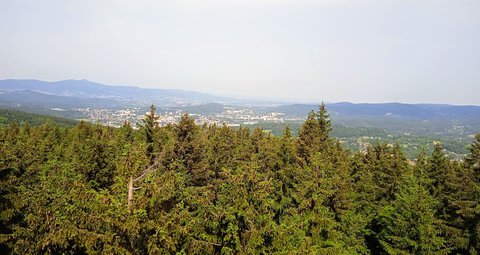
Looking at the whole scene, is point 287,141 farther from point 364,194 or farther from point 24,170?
point 24,170

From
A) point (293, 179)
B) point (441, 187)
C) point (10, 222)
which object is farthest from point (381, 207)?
point (10, 222)

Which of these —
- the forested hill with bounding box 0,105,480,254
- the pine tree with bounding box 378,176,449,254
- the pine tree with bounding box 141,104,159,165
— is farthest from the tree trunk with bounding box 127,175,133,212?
the pine tree with bounding box 141,104,159,165

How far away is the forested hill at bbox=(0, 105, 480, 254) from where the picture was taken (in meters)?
10.1

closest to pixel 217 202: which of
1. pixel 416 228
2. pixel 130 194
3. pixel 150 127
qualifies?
pixel 130 194

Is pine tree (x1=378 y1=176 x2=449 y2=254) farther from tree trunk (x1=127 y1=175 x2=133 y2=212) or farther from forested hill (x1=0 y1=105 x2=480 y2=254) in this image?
tree trunk (x1=127 y1=175 x2=133 y2=212)

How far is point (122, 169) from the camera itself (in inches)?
446

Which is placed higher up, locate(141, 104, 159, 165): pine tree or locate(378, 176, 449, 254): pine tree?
locate(141, 104, 159, 165): pine tree

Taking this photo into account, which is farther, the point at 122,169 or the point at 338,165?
the point at 338,165

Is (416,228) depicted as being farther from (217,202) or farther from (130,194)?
(130,194)

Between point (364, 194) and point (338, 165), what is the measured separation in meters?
3.14

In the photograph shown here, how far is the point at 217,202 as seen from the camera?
13.7 m

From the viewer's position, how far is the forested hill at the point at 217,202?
33.0 ft

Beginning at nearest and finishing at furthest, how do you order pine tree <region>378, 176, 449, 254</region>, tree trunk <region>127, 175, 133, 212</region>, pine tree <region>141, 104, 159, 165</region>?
tree trunk <region>127, 175, 133, 212</region> < pine tree <region>378, 176, 449, 254</region> < pine tree <region>141, 104, 159, 165</region>

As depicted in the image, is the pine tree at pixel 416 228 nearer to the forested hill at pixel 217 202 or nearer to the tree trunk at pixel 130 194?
the forested hill at pixel 217 202
